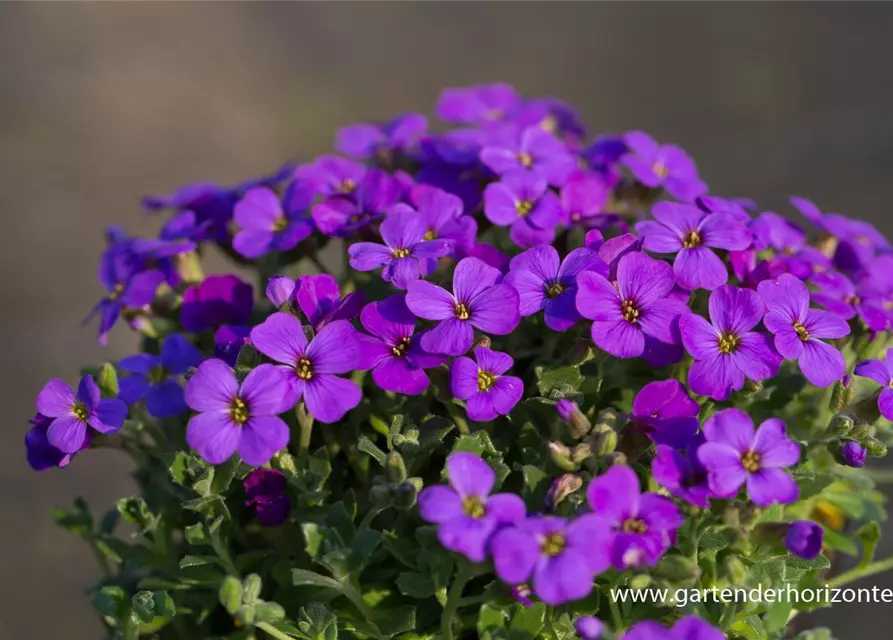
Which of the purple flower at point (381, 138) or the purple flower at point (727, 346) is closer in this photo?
the purple flower at point (727, 346)

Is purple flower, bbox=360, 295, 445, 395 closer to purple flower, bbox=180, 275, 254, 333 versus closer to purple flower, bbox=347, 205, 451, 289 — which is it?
purple flower, bbox=347, 205, 451, 289

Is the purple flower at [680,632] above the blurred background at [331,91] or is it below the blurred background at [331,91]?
below

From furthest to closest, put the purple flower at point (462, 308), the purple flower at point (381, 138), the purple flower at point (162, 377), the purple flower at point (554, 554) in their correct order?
the purple flower at point (381, 138) → the purple flower at point (162, 377) → the purple flower at point (462, 308) → the purple flower at point (554, 554)

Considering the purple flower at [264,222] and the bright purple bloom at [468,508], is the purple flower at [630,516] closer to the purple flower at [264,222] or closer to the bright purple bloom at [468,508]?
the bright purple bloom at [468,508]

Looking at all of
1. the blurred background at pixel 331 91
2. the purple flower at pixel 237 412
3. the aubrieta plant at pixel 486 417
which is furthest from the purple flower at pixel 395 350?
the blurred background at pixel 331 91

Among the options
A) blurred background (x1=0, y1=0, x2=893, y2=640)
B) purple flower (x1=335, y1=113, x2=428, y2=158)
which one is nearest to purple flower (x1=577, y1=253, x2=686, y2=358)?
purple flower (x1=335, y1=113, x2=428, y2=158)

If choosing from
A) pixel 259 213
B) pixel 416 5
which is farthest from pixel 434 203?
pixel 416 5

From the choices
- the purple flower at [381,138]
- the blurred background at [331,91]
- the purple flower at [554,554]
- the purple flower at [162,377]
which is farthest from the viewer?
the blurred background at [331,91]
